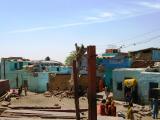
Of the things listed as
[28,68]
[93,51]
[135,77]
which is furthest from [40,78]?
[93,51]

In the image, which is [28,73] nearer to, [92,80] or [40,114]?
[40,114]

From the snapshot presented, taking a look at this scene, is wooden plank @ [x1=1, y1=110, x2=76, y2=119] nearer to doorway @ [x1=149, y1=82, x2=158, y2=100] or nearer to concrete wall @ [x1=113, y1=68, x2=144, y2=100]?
doorway @ [x1=149, y1=82, x2=158, y2=100]

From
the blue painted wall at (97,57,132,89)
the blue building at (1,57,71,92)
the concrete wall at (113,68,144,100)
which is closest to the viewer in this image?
the concrete wall at (113,68,144,100)

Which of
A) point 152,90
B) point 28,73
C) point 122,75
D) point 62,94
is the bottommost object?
point 62,94

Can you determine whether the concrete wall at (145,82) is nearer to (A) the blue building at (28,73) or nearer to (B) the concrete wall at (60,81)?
(B) the concrete wall at (60,81)

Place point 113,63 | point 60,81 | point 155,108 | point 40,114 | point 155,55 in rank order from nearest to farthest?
point 40,114
point 155,108
point 113,63
point 60,81
point 155,55

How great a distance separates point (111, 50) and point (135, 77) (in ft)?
83.2

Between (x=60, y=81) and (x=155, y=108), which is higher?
(x=60, y=81)

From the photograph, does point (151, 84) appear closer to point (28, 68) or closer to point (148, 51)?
point (148, 51)

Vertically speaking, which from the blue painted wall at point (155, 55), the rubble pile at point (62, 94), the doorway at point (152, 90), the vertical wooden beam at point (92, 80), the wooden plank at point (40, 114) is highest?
the blue painted wall at point (155, 55)

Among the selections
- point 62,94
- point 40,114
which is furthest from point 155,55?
point 40,114

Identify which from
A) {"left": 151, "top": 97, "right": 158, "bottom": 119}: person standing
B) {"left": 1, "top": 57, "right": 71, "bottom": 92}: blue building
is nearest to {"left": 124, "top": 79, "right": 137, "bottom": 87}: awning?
{"left": 151, "top": 97, "right": 158, "bottom": 119}: person standing

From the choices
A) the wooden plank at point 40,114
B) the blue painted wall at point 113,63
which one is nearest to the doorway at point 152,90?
the wooden plank at point 40,114

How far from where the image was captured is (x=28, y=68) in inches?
2083
